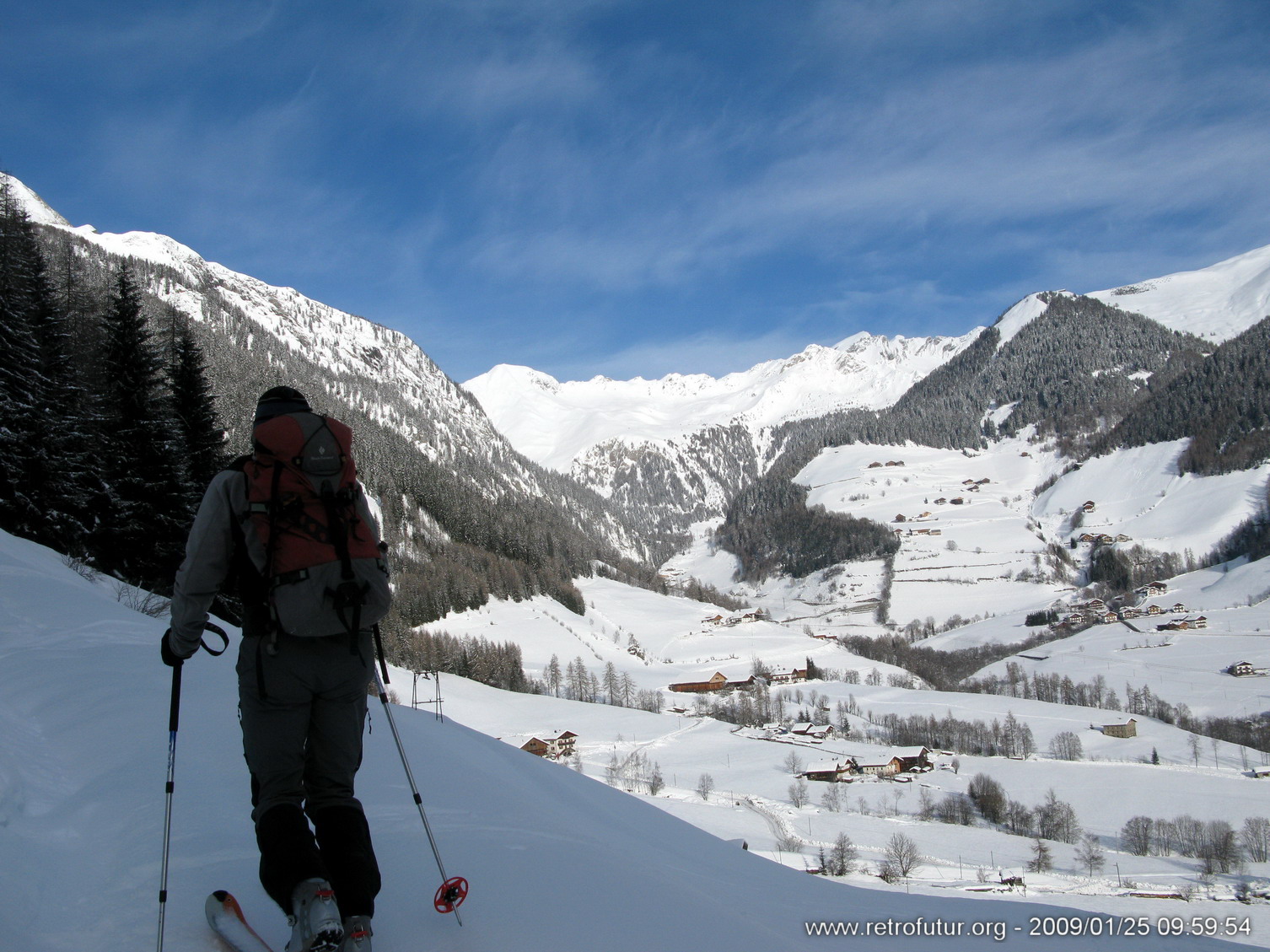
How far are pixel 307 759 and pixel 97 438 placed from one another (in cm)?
2414

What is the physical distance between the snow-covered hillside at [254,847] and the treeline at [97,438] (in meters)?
12.8

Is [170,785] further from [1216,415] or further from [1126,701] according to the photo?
[1216,415]

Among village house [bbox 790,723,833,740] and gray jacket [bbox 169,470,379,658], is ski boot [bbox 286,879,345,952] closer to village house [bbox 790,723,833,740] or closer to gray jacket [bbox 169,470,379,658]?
gray jacket [bbox 169,470,379,658]

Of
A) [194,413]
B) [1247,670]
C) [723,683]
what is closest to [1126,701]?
[1247,670]

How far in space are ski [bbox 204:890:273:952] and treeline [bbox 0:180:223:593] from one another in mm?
19395

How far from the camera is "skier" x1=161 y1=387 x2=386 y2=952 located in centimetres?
331

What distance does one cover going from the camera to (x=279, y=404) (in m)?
3.94

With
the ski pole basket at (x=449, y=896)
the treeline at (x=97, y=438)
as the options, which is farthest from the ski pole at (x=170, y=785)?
the treeline at (x=97, y=438)

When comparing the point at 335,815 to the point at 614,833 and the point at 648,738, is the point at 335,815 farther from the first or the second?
the point at 648,738

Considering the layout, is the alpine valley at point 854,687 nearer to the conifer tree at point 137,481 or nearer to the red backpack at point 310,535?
the red backpack at point 310,535

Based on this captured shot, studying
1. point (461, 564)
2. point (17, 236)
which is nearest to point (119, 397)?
point (17, 236)

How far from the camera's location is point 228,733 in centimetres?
662

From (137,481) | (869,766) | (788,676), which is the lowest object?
(869,766)

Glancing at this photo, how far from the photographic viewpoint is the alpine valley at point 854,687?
7.15m
